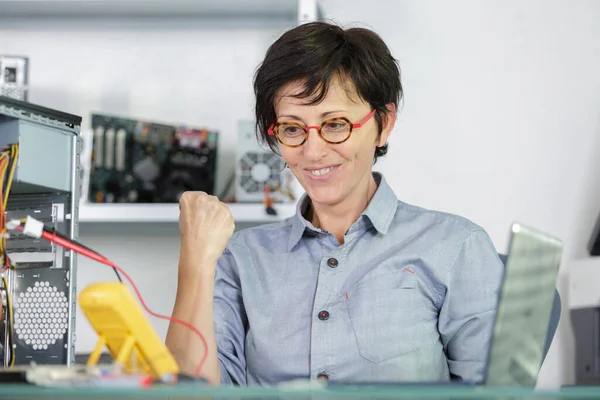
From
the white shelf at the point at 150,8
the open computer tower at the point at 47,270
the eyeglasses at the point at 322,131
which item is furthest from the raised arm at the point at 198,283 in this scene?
the white shelf at the point at 150,8

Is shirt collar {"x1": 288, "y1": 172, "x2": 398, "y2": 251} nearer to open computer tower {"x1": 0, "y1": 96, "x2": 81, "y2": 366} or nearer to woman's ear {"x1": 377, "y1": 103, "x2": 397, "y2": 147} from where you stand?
woman's ear {"x1": 377, "y1": 103, "x2": 397, "y2": 147}

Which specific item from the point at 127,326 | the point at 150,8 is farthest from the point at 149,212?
the point at 127,326

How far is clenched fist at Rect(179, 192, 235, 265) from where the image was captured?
4.44 ft

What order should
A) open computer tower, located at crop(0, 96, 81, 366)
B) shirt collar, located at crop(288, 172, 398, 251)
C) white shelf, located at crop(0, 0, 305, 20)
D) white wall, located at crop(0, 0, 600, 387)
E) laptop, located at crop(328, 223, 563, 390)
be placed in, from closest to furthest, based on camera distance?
laptop, located at crop(328, 223, 563, 390) → open computer tower, located at crop(0, 96, 81, 366) → shirt collar, located at crop(288, 172, 398, 251) → white shelf, located at crop(0, 0, 305, 20) → white wall, located at crop(0, 0, 600, 387)

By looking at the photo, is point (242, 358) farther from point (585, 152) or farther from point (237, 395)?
point (585, 152)

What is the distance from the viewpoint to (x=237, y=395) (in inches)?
29.2

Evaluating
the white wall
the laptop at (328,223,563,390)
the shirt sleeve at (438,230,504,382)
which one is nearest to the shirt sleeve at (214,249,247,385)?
the shirt sleeve at (438,230,504,382)

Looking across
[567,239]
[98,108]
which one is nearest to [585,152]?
[567,239]

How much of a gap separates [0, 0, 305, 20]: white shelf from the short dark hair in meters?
0.74

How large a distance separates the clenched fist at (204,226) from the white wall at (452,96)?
1175 mm

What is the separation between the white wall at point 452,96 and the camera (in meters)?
2.57

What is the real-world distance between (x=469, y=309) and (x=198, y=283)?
532 mm

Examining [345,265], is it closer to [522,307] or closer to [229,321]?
[229,321]

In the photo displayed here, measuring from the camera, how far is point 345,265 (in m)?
1.64
